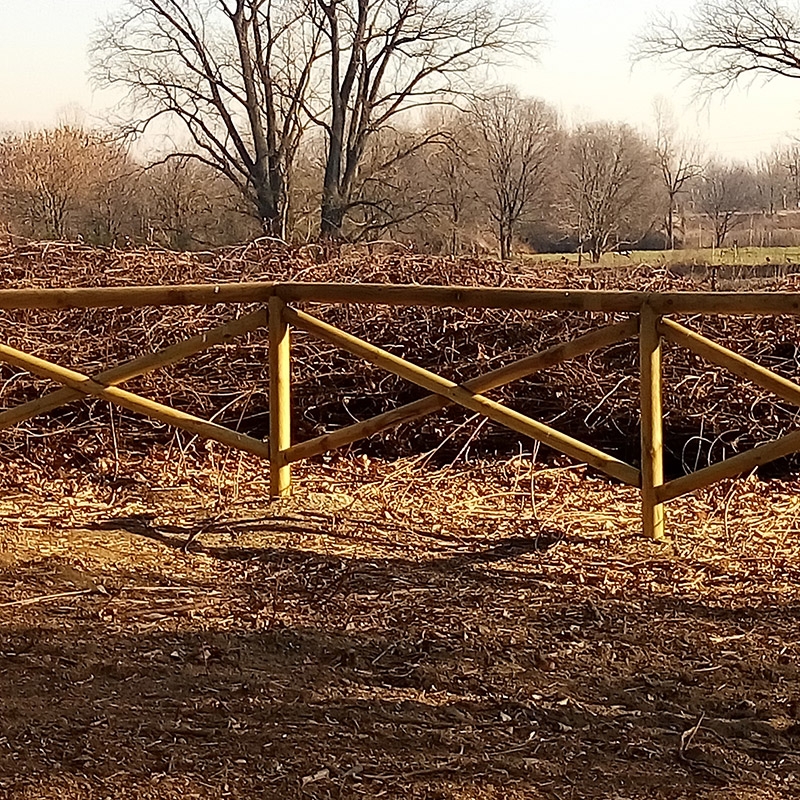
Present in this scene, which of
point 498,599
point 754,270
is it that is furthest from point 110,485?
point 754,270

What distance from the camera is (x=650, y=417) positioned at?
17.0 ft

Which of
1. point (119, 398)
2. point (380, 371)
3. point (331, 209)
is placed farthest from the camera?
point (331, 209)

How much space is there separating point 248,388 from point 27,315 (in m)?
1.96

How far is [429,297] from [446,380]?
1.57 feet

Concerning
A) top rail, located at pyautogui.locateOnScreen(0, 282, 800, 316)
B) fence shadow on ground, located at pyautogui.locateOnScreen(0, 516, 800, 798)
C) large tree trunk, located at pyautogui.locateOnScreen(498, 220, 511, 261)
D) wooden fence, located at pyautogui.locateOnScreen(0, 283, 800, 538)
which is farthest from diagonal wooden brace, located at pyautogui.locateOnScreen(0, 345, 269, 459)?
large tree trunk, located at pyautogui.locateOnScreen(498, 220, 511, 261)

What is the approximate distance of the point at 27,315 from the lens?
8.48 metres

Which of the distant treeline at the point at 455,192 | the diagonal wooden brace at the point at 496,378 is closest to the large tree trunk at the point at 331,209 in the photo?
the distant treeline at the point at 455,192

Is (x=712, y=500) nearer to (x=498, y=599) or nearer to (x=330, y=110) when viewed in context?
(x=498, y=599)

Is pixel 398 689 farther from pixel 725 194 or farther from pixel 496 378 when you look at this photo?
pixel 725 194

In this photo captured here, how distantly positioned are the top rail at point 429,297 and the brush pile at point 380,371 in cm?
154

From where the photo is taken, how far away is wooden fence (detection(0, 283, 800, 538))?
5004 mm

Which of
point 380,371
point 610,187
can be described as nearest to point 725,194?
point 610,187

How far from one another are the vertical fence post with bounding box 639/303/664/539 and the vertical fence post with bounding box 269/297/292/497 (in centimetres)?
183

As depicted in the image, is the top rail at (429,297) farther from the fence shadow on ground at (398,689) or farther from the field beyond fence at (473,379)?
the fence shadow on ground at (398,689)
